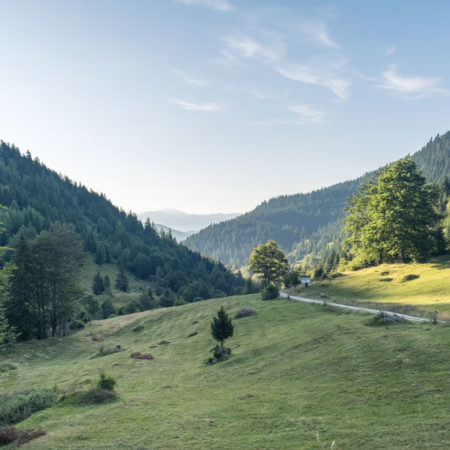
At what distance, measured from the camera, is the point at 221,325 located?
36375 millimetres

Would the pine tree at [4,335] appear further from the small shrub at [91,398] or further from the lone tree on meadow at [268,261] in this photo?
the lone tree on meadow at [268,261]

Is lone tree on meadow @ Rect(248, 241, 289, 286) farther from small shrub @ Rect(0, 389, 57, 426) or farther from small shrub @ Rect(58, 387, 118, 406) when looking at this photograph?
small shrub @ Rect(58, 387, 118, 406)

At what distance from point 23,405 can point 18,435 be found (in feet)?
21.4

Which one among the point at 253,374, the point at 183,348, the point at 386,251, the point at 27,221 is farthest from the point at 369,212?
the point at 27,221

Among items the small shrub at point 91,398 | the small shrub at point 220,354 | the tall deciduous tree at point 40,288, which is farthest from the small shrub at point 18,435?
the tall deciduous tree at point 40,288

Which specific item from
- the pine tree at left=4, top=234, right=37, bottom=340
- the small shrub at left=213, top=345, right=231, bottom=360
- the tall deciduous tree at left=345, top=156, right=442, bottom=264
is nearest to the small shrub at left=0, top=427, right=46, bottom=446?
the small shrub at left=213, top=345, right=231, bottom=360

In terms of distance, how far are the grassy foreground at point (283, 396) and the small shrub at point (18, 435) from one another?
0.63 metres

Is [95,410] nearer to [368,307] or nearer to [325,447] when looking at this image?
[325,447]

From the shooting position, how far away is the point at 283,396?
62.3ft

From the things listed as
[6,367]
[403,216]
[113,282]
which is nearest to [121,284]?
[113,282]

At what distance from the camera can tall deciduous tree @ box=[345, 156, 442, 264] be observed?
65.5 meters

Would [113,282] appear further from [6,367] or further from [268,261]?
[6,367]

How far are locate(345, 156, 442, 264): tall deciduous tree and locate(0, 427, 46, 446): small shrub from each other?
65386 millimetres

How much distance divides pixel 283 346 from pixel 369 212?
5555 cm
